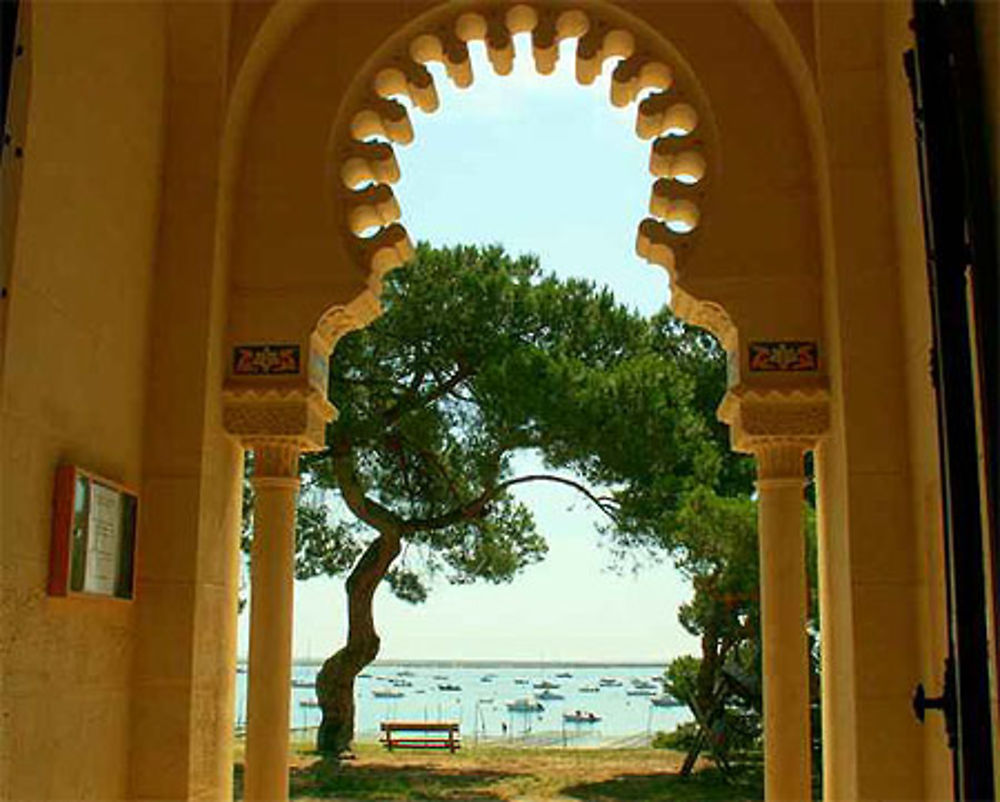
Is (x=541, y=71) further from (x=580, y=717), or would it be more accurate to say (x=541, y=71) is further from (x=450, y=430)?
(x=580, y=717)

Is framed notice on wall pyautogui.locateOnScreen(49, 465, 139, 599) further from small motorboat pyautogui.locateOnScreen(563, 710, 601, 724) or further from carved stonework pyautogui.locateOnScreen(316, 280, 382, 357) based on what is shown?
small motorboat pyautogui.locateOnScreen(563, 710, 601, 724)

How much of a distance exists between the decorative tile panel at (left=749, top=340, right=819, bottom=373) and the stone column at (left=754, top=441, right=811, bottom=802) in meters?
0.28

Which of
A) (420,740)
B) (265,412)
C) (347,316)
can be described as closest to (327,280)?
(347,316)

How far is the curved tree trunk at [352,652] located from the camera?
1380cm

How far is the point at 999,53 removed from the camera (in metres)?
2.75

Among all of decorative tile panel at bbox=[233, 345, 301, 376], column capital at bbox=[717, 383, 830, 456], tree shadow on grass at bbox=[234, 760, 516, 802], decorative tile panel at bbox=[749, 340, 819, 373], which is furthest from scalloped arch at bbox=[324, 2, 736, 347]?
tree shadow on grass at bbox=[234, 760, 516, 802]

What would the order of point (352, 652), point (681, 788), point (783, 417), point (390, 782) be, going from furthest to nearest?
point (352, 652) < point (390, 782) < point (681, 788) < point (783, 417)

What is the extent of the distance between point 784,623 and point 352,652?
9789 millimetres

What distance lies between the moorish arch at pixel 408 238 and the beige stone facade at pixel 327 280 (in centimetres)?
1

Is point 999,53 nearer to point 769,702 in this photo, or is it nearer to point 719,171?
point 719,171

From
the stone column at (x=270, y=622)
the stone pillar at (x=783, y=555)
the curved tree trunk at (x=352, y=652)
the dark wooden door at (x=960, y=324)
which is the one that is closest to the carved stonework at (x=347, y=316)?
the stone column at (x=270, y=622)

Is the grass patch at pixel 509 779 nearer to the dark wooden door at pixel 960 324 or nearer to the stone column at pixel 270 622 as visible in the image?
the stone column at pixel 270 622

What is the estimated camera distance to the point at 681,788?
43.2 feet

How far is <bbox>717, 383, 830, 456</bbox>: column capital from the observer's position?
4719 mm
